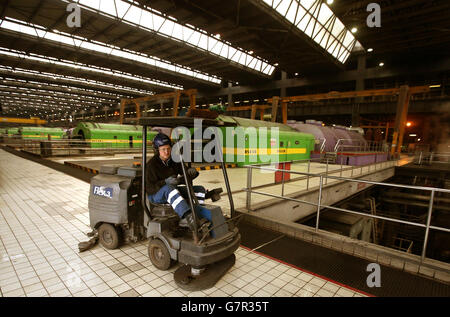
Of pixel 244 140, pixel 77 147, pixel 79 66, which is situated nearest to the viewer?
pixel 244 140

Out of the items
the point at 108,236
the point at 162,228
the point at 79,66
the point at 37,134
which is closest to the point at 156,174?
the point at 162,228

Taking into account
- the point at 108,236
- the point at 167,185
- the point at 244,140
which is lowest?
the point at 108,236

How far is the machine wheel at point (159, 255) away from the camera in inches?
103

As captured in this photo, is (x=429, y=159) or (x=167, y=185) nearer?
(x=167, y=185)

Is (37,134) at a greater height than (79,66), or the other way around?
(79,66)

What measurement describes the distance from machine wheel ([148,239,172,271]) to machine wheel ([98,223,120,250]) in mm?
699

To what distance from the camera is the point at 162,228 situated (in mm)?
2643

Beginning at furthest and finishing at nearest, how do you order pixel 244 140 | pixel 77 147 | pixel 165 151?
pixel 77 147, pixel 244 140, pixel 165 151

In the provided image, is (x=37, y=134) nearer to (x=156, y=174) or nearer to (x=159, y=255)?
(x=156, y=174)

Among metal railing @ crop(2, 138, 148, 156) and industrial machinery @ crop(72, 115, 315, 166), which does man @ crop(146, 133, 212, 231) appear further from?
metal railing @ crop(2, 138, 148, 156)

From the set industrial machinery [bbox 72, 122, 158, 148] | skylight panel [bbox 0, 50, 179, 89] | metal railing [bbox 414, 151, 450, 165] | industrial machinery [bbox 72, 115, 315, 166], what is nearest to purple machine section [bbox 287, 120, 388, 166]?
industrial machinery [bbox 72, 115, 315, 166]

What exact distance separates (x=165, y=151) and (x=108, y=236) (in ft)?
5.08

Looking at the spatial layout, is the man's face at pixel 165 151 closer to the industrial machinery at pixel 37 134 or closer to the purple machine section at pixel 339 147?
the purple machine section at pixel 339 147

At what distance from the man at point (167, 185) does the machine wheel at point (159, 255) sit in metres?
0.36
